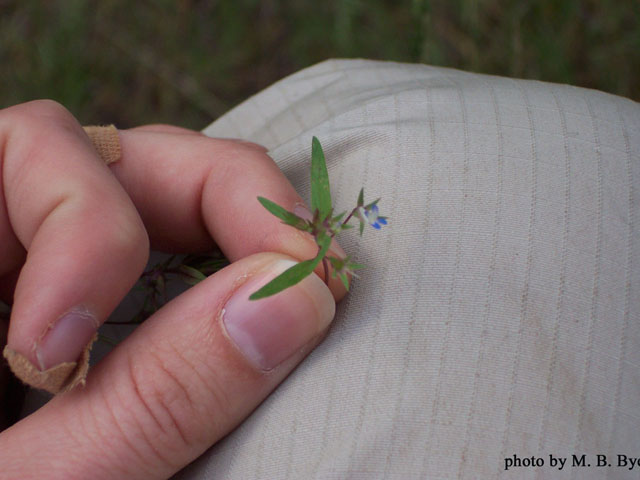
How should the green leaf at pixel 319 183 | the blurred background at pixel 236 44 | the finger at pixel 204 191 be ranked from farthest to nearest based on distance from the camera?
1. the blurred background at pixel 236 44
2. the finger at pixel 204 191
3. the green leaf at pixel 319 183

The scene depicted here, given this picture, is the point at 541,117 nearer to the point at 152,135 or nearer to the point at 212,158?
the point at 212,158

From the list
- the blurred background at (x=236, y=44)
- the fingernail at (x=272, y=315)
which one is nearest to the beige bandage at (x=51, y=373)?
the fingernail at (x=272, y=315)

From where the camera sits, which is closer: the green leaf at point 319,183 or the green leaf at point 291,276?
the green leaf at point 291,276

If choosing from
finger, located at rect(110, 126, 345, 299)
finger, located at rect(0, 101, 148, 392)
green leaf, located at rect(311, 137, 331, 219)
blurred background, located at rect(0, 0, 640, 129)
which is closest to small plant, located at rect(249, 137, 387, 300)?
green leaf, located at rect(311, 137, 331, 219)

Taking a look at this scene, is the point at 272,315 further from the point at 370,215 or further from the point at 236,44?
the point at 236,44

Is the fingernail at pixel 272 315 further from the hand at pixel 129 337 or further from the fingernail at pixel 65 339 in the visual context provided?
the fingernail at pixel 65 339

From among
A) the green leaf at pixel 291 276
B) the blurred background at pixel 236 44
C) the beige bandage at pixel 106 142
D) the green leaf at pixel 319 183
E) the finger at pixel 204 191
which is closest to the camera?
the green leaf at pixel 291 276

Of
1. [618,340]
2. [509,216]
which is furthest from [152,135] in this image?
[618,340]
